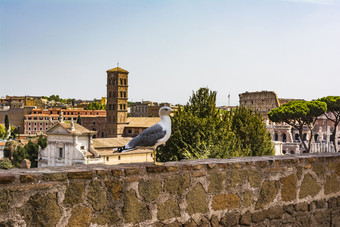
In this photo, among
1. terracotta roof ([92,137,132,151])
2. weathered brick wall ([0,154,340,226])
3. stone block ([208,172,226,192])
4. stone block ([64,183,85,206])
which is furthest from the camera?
terracotta roof ([92,137,132,151])

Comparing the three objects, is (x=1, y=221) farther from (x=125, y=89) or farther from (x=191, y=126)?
(x=125, y=89)

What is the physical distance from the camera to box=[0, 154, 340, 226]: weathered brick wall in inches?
104

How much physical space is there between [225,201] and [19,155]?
69.6 metres

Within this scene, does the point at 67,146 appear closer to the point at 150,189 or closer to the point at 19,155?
the point at 19,155

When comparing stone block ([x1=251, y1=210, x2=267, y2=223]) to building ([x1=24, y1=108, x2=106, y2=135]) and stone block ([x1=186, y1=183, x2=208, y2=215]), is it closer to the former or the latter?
stone block ([x1=186, y1=183, x2=208, y2=215])

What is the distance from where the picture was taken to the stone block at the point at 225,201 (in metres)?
3.43

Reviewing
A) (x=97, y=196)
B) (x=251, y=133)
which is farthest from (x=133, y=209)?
(x=251, y=133)

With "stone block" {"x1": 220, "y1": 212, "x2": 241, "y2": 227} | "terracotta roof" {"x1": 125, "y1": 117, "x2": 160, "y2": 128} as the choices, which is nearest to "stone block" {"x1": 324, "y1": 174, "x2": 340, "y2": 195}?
"stone block" {"x1": 220, "y1": 212, "x2": 241, "y2": 227}

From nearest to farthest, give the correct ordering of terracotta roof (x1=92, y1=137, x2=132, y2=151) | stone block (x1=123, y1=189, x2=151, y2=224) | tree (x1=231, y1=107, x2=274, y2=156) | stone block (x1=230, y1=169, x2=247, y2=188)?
stone block (x1=123, y1=189, x2=151, y2=224), stone block (x1=230, y1=169, x2=247, y2=188), tree (x1=231, y1=107, x2=274, y2=156), terracotta roof (x1=92, y1=137, x2=132, y2=151)

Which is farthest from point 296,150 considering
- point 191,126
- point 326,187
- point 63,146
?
point 326,187

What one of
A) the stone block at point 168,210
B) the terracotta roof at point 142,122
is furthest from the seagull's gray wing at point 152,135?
the terracotta roof at point 142,122

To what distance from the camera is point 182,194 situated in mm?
3254

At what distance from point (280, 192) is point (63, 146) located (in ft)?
151

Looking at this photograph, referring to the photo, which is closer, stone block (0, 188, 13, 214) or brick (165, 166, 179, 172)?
stone block (0, 188, 13, 214)
